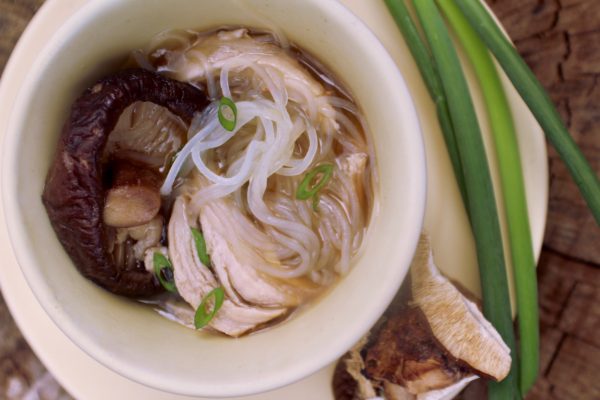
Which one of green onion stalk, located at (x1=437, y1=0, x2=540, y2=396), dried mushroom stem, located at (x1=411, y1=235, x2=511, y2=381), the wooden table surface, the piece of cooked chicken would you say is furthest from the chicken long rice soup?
the wooden table surface

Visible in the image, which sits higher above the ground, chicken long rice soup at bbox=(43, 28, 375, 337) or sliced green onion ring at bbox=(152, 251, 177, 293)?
chicken long rice soup at bbox=(43, 28, 375, 337)

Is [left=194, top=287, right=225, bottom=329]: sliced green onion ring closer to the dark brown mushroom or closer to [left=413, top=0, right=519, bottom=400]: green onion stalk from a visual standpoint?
the dark brown mushroom

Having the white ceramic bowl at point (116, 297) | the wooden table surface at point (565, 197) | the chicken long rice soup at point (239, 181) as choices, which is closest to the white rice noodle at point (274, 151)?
the chicken long rice soup at point (239, 181)

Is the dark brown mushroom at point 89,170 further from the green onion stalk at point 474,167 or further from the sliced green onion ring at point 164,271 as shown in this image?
the green onion stalk at point 474,167

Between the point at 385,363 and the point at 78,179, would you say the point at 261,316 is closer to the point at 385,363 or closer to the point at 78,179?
the point at 385,363

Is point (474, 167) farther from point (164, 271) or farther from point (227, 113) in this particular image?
point (164, 271)

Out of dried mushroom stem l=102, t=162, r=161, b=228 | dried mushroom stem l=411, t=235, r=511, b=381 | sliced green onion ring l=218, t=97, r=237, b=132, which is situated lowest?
dried mushroom stem l=411, t=235, r=511, b=381

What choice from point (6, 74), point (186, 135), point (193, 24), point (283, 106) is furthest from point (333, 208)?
point (6, 74)
